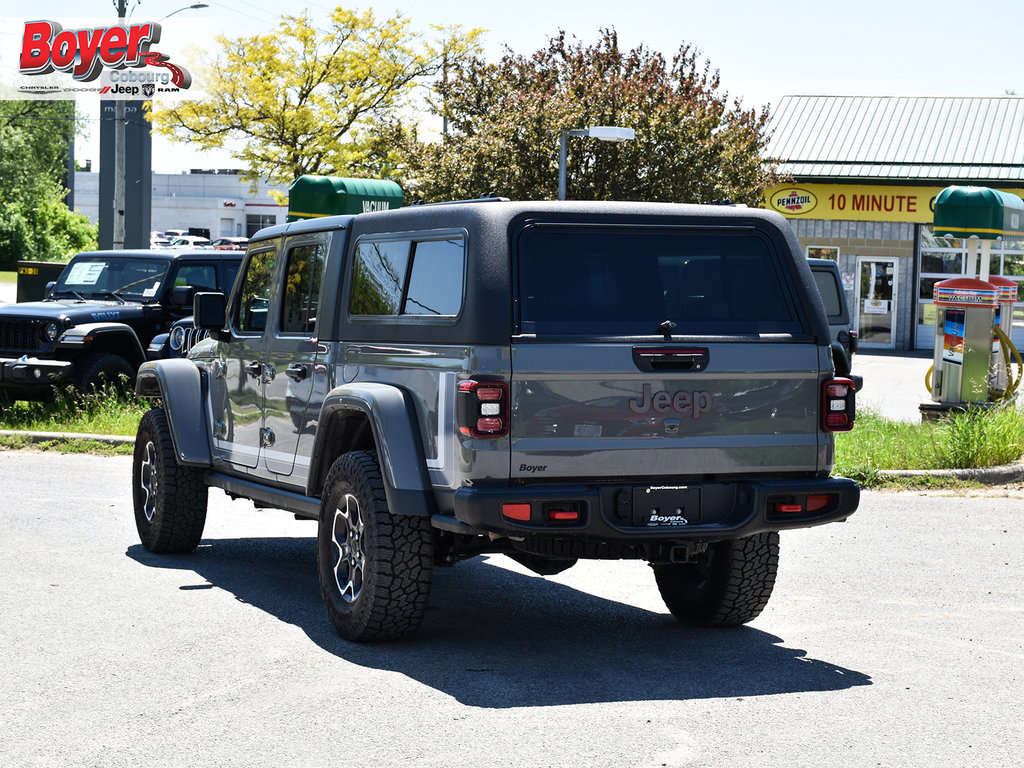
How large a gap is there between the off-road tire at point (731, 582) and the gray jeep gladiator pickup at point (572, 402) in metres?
0.01

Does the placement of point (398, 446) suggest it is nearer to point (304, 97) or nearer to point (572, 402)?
point (572, 402)

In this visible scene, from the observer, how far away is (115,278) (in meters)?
16.1

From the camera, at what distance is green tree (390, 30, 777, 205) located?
95.7ft

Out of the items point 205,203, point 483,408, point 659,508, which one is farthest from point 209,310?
point 205,203

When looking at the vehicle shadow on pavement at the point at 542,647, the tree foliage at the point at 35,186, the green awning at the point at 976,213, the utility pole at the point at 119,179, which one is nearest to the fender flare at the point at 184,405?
the vehicle shadow on pavement at the point at 542,647

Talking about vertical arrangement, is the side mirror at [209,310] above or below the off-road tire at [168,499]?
above

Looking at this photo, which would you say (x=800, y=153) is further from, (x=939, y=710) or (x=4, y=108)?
A: (x=4, y=108)

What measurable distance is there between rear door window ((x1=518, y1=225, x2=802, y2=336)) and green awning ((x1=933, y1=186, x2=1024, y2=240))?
36.0 ft

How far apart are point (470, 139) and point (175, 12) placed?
845cm

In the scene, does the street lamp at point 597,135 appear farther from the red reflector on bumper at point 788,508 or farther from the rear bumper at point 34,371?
the red reflector on bumper at point 788,508

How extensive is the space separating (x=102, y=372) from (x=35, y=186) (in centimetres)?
5077

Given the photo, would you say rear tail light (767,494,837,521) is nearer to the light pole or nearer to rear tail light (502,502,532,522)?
rear tail light (502,502,532,522)

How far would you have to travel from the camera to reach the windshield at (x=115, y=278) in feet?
51.9

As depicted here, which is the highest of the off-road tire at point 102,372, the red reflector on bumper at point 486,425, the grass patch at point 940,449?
the red reflector on bumper at point 486,425
